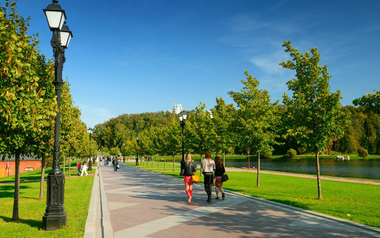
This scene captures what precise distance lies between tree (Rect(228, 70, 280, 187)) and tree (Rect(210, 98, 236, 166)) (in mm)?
3450

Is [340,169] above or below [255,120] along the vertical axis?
below

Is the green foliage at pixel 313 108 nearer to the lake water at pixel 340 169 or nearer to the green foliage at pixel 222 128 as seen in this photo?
the green foliage at pixel 222 128

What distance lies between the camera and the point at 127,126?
126m

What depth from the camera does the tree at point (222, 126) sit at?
66.9 feet

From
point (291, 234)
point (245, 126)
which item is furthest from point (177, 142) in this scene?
point (291, 234)

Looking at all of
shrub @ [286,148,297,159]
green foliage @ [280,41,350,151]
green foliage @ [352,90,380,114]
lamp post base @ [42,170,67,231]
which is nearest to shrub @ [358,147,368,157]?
shrub @ [286,148,297,159]

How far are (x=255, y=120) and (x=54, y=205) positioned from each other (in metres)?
11.3

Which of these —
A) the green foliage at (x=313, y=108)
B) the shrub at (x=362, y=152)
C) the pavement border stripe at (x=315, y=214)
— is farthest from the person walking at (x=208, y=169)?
the shrub at (x=362, y=152)

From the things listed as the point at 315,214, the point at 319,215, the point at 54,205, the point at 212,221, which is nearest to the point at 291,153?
the point at 315,214

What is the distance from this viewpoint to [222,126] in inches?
831

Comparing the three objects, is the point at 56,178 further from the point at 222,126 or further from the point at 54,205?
the point at 222,126

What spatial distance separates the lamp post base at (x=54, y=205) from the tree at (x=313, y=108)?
30.2 feet

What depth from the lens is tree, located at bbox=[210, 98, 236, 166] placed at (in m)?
20.4

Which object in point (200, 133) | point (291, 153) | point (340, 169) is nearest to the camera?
point (200, 133)
